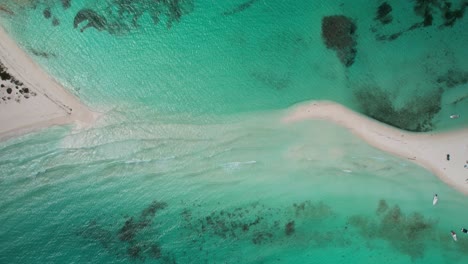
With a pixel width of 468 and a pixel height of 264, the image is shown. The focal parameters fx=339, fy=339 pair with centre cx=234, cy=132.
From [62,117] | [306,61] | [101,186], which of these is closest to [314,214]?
[306,61]

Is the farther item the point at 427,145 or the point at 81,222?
the point at 81,222

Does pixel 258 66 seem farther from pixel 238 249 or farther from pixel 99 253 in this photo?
pixel 99 253

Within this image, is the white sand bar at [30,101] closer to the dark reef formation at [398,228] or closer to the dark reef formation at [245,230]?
the dark reef formation at [245,230]

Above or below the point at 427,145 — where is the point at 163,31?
above

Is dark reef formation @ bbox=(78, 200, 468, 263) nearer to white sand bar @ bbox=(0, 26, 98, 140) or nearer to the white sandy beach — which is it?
the white sandy beach

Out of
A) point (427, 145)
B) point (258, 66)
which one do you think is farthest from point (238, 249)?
point (427, 145)

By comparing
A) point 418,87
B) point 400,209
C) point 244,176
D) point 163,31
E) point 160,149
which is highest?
point 163,31

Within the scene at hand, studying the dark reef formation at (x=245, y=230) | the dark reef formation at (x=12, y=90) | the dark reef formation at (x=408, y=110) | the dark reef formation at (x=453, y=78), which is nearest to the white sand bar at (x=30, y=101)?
the dark reef formation at (x=12, y=90)
